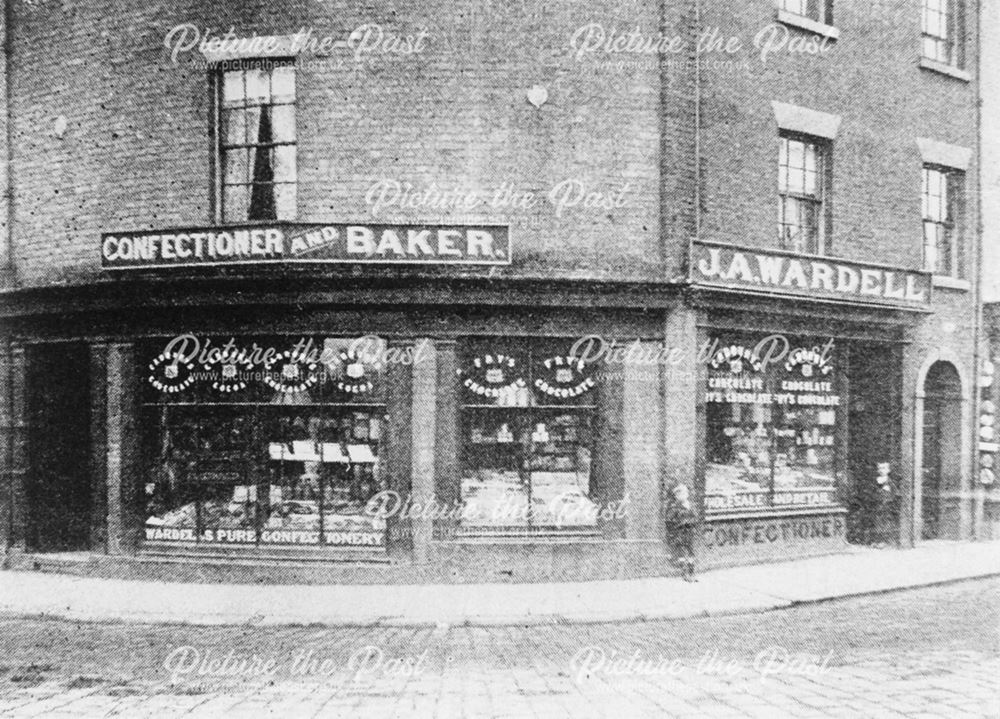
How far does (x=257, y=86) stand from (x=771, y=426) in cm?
918

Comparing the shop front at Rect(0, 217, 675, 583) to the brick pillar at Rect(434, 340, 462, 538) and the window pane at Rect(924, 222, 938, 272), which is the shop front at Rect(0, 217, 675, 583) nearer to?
the brick pillar at Rect(434, 340, 462, 538)

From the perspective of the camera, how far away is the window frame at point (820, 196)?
12789 millimetres

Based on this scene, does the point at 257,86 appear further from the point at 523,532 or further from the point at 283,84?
the point at 523,532

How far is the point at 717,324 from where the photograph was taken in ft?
38.5

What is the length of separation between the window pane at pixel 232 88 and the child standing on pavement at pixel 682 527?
816 cm

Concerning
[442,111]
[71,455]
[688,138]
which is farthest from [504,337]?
[71,455]

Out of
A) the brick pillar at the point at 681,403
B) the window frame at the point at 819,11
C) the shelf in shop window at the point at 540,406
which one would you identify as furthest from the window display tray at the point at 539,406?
the window frame at the point at 819,11

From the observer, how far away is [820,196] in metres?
13.1

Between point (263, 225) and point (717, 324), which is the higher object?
point (263, 225)

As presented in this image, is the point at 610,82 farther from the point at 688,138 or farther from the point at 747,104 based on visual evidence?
the point at 747,104

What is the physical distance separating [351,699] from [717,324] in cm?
769

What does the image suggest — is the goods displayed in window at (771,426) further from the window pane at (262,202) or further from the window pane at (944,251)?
the window pane at (262,202)

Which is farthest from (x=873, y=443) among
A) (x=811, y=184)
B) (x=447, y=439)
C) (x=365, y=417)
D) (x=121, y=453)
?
(x=121, y=453)

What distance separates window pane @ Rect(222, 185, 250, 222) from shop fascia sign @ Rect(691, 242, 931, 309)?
627cm
